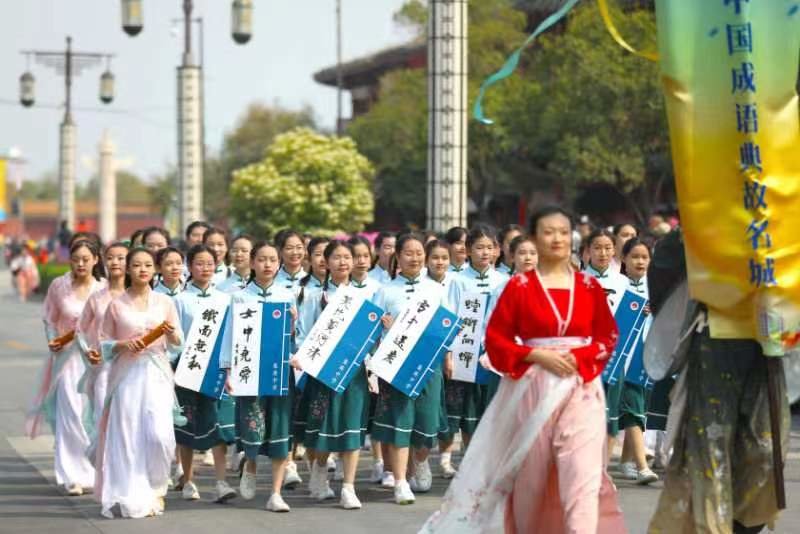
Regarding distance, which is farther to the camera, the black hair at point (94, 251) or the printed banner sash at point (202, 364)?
the black hair at point (94, 251)

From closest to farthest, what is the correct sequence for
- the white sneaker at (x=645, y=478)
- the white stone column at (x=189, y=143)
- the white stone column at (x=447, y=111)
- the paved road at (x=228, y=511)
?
the paved road at (x=228, y=511) → the white sneaker at (x=645, y=478) → the white stone column at (x=447, y=111) → the white stone column at (x=189, y=143)

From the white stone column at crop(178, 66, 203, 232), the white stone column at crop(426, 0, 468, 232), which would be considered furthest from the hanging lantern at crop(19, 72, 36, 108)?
the white stone column at crop(426, 0, 468, 232)

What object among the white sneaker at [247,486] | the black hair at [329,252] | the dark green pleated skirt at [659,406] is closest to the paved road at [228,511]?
the white sneaker at [247,486]

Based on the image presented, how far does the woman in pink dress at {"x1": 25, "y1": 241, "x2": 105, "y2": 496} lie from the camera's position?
11703 mm

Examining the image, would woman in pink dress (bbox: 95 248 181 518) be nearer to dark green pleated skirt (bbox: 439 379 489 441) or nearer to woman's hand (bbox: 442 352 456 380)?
woman's hand (bbox: 442 352 456 380)

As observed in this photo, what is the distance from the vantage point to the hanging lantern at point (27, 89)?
40844 mm

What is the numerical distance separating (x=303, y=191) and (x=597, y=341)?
31213 mm

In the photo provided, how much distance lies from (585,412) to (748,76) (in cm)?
165

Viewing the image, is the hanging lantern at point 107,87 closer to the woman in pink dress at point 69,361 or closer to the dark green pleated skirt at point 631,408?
the woman in pink dress at point 69,361

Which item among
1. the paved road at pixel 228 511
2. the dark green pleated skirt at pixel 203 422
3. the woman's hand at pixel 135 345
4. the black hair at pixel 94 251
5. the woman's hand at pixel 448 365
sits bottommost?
the paved road at pixel 228 511

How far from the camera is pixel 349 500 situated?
10.4 m

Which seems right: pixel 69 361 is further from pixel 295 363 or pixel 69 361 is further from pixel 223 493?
pixel 295 363

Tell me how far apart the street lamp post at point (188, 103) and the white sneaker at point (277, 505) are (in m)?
16.4

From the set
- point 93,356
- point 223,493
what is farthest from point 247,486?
point 93,356
